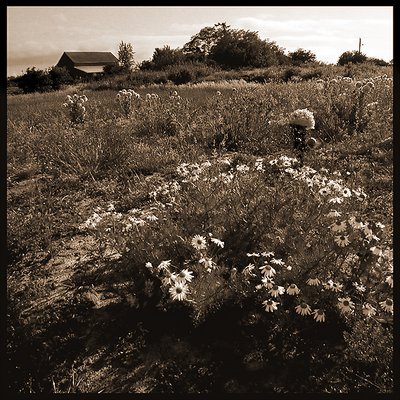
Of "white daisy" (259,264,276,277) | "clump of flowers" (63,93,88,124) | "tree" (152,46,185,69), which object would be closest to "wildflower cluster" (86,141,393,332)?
"white daisy" (259,264,276,277)

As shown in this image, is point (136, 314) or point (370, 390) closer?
point (370, 390)

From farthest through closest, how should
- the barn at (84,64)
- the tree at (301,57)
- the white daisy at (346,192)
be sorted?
the barn at (84,64), the tree at (301,57), the white daisy at (346,192)

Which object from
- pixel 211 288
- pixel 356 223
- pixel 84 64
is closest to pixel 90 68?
pixel 84 64

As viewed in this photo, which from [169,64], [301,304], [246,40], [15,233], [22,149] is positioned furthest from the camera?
[169,64]

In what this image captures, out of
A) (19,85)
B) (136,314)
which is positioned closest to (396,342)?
(136,314)

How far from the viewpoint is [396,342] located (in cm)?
223

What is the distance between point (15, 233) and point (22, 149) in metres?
2.74

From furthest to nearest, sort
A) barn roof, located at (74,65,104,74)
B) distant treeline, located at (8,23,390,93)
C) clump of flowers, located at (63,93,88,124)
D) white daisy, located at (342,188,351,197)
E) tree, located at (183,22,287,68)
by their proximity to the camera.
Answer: barn roof, located at (74,65,104,74) < distant treeline, located at (8,23,390,93) < tree, located at (183,22,287,68) < clump of flowers, located at (63,93,88,124) < white daisy, located at (342,188,351,197)

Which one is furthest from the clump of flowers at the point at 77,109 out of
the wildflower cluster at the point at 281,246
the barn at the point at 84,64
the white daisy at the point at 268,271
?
the barn at the point at 84,64

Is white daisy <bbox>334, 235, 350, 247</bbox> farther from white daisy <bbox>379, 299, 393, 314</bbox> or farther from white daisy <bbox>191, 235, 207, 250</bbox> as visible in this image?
white daisy <bbox>191, 235, 207, 250</bbox>

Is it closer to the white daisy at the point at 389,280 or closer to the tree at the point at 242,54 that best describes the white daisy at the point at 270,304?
the white daisy at the point at 389,280

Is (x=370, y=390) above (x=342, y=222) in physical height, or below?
below

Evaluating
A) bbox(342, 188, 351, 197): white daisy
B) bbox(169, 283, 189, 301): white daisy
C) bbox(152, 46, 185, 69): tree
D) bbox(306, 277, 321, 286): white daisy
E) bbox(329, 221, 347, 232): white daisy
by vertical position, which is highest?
bbox(152, 46, 185, 69): tree
